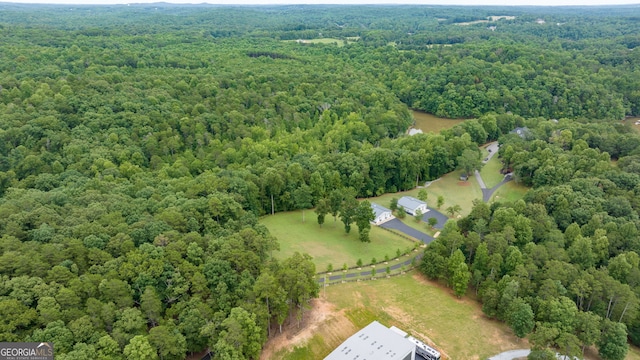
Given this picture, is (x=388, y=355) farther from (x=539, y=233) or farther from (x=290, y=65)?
(x=290, y=65)

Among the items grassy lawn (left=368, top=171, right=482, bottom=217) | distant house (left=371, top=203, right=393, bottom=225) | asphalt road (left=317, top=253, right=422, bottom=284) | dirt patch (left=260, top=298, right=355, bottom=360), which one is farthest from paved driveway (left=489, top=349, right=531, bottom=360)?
grassy lawn (left=368, top=171, right=482, bottom=217)

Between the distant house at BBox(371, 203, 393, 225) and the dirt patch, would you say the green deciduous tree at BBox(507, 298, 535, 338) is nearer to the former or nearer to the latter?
the dirt patch

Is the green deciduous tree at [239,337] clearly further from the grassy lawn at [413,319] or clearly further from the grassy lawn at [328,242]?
the grassy lawn at [328,242]

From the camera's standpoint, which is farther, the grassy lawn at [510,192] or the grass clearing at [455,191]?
the grassy lawn at [510,192]

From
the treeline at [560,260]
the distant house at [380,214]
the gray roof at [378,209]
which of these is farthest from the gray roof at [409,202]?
the treeline at [560,260]

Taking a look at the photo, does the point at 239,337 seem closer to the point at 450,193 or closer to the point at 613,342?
the point at 613,342

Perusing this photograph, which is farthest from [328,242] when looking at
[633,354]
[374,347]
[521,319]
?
[633,354]
